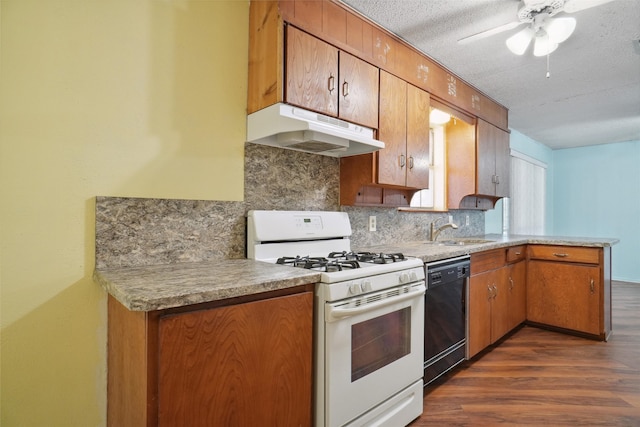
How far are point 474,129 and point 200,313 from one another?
10.3 ft

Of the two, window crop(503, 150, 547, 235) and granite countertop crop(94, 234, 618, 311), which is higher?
window crop(503, 150, 547, 235)

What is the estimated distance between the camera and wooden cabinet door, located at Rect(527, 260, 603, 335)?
3.13 metres

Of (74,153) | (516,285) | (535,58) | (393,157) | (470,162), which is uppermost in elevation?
(535,58)

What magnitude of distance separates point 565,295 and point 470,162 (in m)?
→ 1.48

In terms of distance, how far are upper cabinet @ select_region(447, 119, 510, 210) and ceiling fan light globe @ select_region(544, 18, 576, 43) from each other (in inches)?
50.9

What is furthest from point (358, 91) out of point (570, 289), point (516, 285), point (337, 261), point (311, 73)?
point (570, 289)

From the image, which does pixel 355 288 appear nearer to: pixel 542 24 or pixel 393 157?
pixel 393 157

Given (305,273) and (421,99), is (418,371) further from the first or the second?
(421,99)

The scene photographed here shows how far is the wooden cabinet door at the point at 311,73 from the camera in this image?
175 cm

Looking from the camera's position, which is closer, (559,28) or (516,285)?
(559,28)

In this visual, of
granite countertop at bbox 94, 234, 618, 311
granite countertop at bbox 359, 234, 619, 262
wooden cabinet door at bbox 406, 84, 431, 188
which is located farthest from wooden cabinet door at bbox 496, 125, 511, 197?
granite countertop at bbox 94, 234, 618, 311

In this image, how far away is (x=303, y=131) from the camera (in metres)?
1.83

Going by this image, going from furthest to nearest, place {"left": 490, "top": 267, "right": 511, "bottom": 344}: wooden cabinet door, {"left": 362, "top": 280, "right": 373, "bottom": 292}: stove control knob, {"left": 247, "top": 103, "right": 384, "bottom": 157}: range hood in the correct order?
{"left": 490, "top": 267, "right": 511, "bottom": 344}: wooden cabinet door < {"left": 247, "top": 103, "right": 384, "bottom": 157}: range hood < {"left": 362, "top": 280, "right": 373, "bottom": 292}: stove control knob

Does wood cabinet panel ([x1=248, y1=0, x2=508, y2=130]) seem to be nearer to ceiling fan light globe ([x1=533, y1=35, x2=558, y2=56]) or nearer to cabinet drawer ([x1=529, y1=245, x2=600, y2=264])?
ceiling fan light globe ([x1=533, y1=35, x2=558, y2=56])
